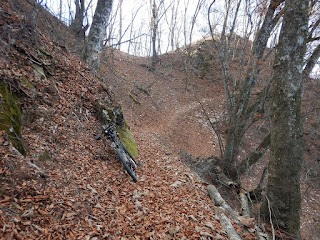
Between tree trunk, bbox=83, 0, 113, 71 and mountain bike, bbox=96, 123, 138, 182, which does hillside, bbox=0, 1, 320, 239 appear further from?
tree trunk, bbox=83, 0, 113, 71

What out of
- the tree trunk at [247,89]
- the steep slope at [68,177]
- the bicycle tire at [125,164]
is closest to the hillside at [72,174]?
the steep slope at [68,177]

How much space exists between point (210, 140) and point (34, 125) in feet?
38.4

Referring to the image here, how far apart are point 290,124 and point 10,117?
4.62 meters

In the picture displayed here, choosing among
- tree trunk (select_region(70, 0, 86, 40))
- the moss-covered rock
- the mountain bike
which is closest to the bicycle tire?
the mountain bike

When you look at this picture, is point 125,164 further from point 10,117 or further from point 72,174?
point 10,117

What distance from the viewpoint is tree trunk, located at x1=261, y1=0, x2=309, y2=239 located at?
3150 millimetres

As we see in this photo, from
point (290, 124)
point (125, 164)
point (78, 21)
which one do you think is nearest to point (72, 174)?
point (125, 164)

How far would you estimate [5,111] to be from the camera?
2.92 metres

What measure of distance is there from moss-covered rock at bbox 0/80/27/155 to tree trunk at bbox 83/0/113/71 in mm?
4273

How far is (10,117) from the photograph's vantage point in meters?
2.95

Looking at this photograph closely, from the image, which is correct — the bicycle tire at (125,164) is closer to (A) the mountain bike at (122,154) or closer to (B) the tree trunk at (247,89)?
(A) the mountain bike at (122,154)

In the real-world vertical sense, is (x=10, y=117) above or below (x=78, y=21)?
below

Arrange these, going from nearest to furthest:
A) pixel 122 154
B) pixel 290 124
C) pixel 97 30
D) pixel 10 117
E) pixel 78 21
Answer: pixel 10 117 → pixel 290 124 → pixel 122 154 → pixel 97 30 → pixel 78 21

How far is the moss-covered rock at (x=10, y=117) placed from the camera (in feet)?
9.15
